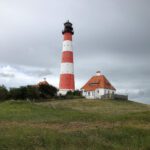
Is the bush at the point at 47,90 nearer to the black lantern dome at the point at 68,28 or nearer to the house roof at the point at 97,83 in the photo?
the house roof at the point at 97,83

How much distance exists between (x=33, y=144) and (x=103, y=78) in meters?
52.1

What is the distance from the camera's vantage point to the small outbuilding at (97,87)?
63.3m

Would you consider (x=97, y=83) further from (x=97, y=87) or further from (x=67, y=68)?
(x=67, y=68)

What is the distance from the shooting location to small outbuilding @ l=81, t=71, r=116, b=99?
208 feet

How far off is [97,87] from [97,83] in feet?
2.53

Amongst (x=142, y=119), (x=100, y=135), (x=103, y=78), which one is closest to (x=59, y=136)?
(x=100, y=135)

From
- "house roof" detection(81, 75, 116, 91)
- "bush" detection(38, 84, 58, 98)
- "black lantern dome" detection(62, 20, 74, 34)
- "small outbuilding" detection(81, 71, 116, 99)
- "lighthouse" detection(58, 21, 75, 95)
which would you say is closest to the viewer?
"lighthouse" detection(58, 21, 75, 95)

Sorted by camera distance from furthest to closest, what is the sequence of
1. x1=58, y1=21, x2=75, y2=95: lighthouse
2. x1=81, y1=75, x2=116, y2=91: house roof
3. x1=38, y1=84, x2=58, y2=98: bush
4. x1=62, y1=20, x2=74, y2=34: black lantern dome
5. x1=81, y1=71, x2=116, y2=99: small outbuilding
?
1. x1=81, y1=75, x2=116, y2=91: house roof
2. x1=81, y1=71, x2=116, y2=99: small outbuilding
3. x1=62, y1=20, x2=74, y2=34: black lantern dome
4. x1=38, y1=84, x2=58, y2=98: bush
5. x1=58, y1=21, x2=75, y2=95: lighthouse

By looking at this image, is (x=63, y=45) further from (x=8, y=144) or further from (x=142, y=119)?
(x=8, y=144)

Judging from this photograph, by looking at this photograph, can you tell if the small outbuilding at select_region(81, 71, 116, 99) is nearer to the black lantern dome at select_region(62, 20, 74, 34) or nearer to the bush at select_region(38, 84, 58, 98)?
the bush at select_region(38, 84, 58, 98)

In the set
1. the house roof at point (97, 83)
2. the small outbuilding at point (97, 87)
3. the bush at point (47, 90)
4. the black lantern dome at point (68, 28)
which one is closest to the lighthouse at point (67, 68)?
the black lantern dome at point (68, 28)

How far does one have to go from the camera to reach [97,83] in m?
63.9

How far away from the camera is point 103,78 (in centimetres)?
6444

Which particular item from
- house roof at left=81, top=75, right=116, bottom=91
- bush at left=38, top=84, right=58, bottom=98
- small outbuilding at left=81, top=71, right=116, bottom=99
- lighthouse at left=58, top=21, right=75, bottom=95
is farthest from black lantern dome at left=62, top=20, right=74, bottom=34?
small outbuilding at left=81, top=71, right=116, bottom=99
